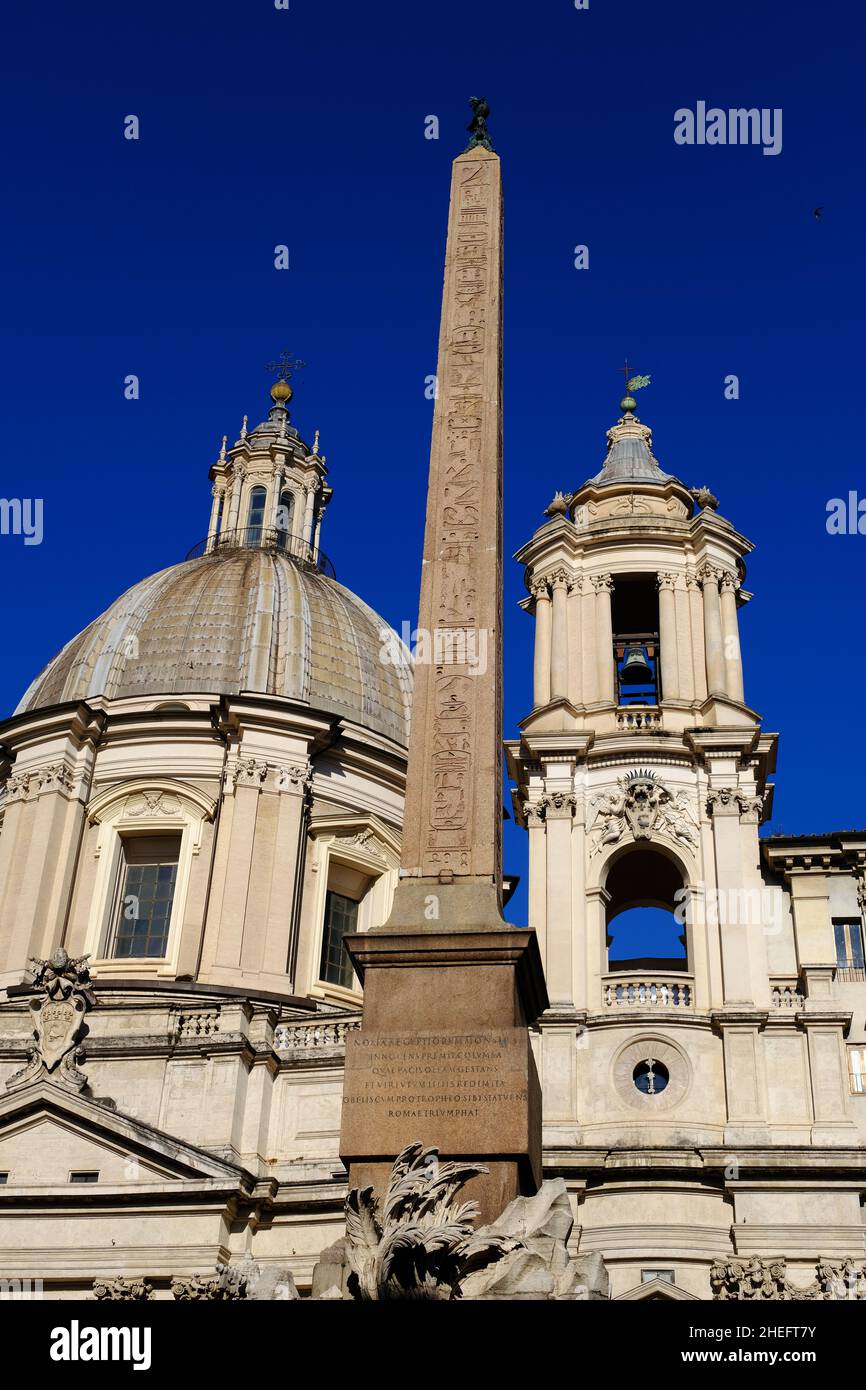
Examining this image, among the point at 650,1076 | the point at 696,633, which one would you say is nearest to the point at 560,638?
the point at 696,633

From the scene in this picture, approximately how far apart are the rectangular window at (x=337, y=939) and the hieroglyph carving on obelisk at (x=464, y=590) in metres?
21.0

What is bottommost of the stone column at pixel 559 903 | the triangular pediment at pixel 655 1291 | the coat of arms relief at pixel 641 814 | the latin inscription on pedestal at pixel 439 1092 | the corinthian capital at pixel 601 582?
the latin inscription on pedestal at pixel 439 1092

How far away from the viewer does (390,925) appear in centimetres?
1161

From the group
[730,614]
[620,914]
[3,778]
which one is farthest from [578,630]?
[3,778]

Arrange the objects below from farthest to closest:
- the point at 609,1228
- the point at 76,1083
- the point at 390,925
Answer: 1. the point at 76,1083
2. the point at 609,1228
3. the point at 390,925

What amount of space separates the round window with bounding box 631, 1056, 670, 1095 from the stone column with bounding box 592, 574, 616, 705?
739 centimetres

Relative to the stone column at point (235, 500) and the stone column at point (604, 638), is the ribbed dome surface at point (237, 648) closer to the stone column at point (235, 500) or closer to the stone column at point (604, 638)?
the stone column at point (235, 500)

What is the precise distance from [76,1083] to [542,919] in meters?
8.66

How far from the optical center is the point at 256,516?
44.9 m

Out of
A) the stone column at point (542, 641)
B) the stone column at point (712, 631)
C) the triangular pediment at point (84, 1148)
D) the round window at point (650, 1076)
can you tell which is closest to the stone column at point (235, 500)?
the stone column at point (542, 641)

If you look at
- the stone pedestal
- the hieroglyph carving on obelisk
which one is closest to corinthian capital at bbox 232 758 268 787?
the hieroglyph carving on obelisk

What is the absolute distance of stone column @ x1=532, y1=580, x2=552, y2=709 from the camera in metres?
31.2

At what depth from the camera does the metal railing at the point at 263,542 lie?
43781mm
